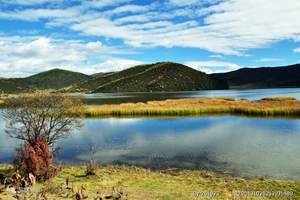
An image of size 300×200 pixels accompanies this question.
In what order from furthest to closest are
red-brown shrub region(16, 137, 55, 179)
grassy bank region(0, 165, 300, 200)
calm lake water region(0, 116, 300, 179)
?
calm lake water region(0, 116, 300, 179)
red-brown shrub region(16, 137, 55, 179)
grassy bank region(0, 165, 300, 200)

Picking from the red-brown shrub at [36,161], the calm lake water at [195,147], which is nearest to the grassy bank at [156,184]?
the red-brown shrub at [36,161]

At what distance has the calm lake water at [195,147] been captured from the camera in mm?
32531

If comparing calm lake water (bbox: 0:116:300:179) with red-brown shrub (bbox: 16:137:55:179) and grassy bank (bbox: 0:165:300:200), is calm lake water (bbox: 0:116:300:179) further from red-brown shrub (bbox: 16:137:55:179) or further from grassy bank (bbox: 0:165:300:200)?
red-brown shrub (bbox: 16:137:55:179)

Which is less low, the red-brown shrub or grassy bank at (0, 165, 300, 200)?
the red-brown shrub

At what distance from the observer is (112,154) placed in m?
39.3

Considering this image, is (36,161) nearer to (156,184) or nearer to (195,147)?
(156,184)

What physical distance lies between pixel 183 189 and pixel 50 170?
9.82 meters

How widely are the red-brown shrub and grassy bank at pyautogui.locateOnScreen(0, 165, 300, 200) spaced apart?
2.77 ft

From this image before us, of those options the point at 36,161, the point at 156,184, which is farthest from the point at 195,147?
the point at 36,161

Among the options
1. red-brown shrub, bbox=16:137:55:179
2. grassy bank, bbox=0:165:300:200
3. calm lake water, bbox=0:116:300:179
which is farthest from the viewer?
calm lake water, bbox=0:116:300:179

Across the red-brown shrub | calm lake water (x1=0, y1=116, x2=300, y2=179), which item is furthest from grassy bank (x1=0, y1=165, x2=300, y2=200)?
calm lake water (x1=0, y1=116, x2=300, y2=179)

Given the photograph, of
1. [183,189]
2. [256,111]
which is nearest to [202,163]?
[183,189]

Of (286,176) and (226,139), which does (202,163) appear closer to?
(286,176)

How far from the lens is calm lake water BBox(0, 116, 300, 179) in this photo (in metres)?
32.5
